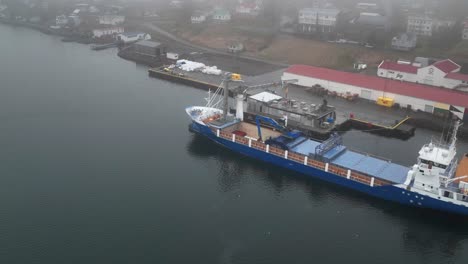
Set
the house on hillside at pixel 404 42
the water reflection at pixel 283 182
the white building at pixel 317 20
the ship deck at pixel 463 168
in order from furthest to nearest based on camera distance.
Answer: the white building at pixel 317 20 → the house on hillside at pixel 404 42 → the ship deck at pixel 463 168 → the water reflection at pixel 283 182

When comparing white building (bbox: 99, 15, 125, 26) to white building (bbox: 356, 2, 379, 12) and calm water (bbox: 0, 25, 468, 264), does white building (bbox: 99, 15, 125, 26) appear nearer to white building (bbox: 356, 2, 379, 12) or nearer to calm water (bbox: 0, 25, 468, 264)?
white building (bbox: 356, 2, 379, 12)

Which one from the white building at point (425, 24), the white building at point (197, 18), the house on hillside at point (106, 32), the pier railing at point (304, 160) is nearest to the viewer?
the pier railing at point (304, 160)

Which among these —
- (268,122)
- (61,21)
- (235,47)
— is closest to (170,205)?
(268,122)

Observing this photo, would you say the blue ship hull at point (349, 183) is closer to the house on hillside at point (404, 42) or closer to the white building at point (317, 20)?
the house on hillside at point (404, 42)

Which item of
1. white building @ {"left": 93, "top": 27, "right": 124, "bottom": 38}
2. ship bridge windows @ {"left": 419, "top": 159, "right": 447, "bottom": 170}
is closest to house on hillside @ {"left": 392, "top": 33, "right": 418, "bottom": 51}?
ship bridge windows @ {"left": 419, "top": 159, "right": 447, "bottom": 170}

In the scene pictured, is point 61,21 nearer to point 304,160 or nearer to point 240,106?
point 240,106

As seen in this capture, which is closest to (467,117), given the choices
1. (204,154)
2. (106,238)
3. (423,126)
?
(423,126)

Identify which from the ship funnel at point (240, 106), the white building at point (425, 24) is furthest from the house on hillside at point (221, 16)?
the ship funnel at point (240, 106)
